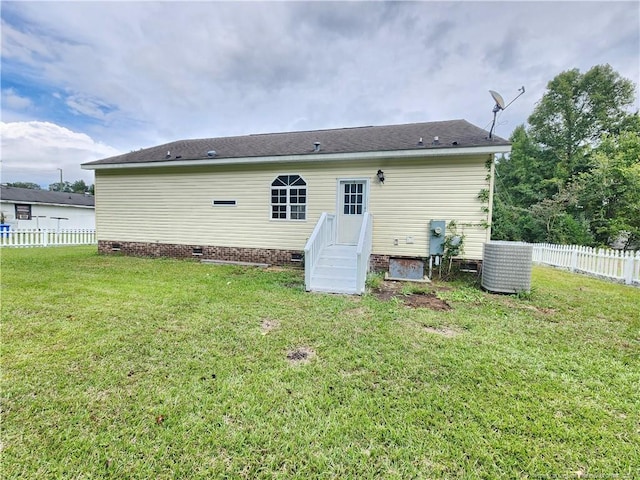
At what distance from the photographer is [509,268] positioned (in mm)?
5816

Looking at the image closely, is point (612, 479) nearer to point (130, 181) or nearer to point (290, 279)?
point (290, 279)

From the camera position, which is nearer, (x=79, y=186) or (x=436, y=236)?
(x=436, y=236)

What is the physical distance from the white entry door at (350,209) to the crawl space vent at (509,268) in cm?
342

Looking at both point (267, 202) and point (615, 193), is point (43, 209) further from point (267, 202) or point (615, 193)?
point (615, 193)

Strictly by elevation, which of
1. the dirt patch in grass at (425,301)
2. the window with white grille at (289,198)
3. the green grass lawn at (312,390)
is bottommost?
the green grass lawn at (312,390)

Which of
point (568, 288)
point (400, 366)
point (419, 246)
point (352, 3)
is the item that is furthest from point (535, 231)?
point (400, 366)

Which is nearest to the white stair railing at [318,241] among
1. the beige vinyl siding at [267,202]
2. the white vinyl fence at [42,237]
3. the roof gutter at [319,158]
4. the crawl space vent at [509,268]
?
the beige vinyl siding at [267,202]

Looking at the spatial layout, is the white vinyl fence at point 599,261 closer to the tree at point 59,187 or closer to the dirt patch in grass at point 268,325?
the dirt patch in grass at point 268,325

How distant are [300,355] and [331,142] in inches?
302

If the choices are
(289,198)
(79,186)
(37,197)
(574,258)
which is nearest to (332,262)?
(289,198)

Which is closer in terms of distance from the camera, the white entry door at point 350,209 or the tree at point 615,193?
the white entry door at point 350,209

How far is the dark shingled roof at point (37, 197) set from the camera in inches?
853

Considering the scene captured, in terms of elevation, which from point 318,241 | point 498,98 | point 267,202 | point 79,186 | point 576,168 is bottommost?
point 318,241

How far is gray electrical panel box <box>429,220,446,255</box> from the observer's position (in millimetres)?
7238
